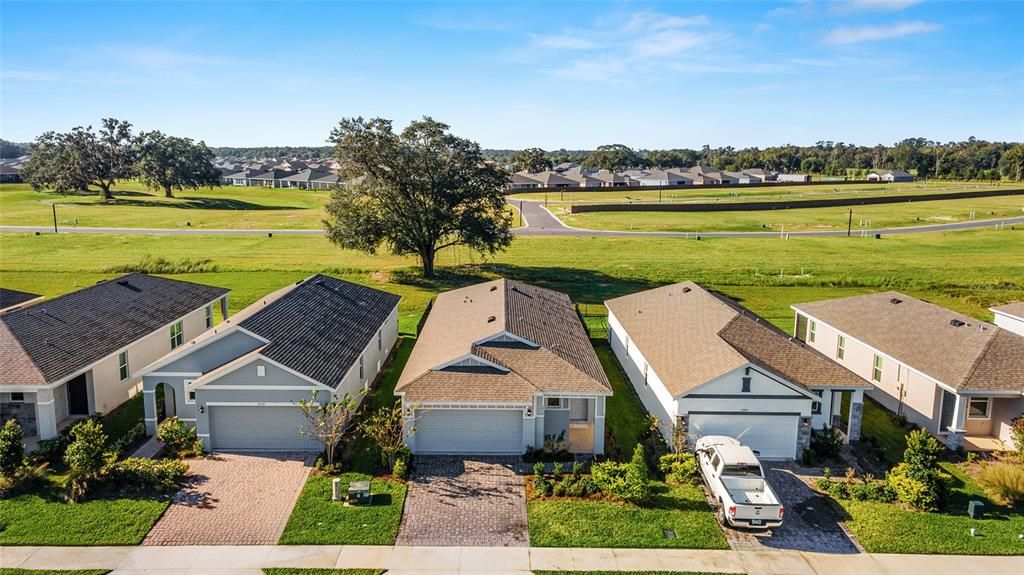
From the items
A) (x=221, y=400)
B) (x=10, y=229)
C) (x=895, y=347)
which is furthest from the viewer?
(x=10, y=229)

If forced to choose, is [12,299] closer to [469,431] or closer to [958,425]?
[469,431]

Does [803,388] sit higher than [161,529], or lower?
higher

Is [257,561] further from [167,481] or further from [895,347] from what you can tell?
[895,347]

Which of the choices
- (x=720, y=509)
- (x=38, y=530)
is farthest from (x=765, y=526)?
(x=38, y=530)

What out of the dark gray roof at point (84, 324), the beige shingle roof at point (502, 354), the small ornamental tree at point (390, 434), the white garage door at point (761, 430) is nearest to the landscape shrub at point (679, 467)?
the white garage door at point (761, 430)

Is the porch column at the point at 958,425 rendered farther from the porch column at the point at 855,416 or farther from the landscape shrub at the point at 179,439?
the landscape shrub at the point at 179,439

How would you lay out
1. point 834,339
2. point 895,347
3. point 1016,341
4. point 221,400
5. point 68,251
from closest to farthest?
point 221,400 → point 1016,341 → point 895,347 → point 834,339 → point 68,251

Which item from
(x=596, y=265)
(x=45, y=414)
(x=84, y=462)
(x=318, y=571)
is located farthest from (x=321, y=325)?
(x=596, y=265)

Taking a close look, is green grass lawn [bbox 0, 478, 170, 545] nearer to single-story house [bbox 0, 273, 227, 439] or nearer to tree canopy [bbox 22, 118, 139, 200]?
single-story house [bbox 0, 273, 227, 439]
